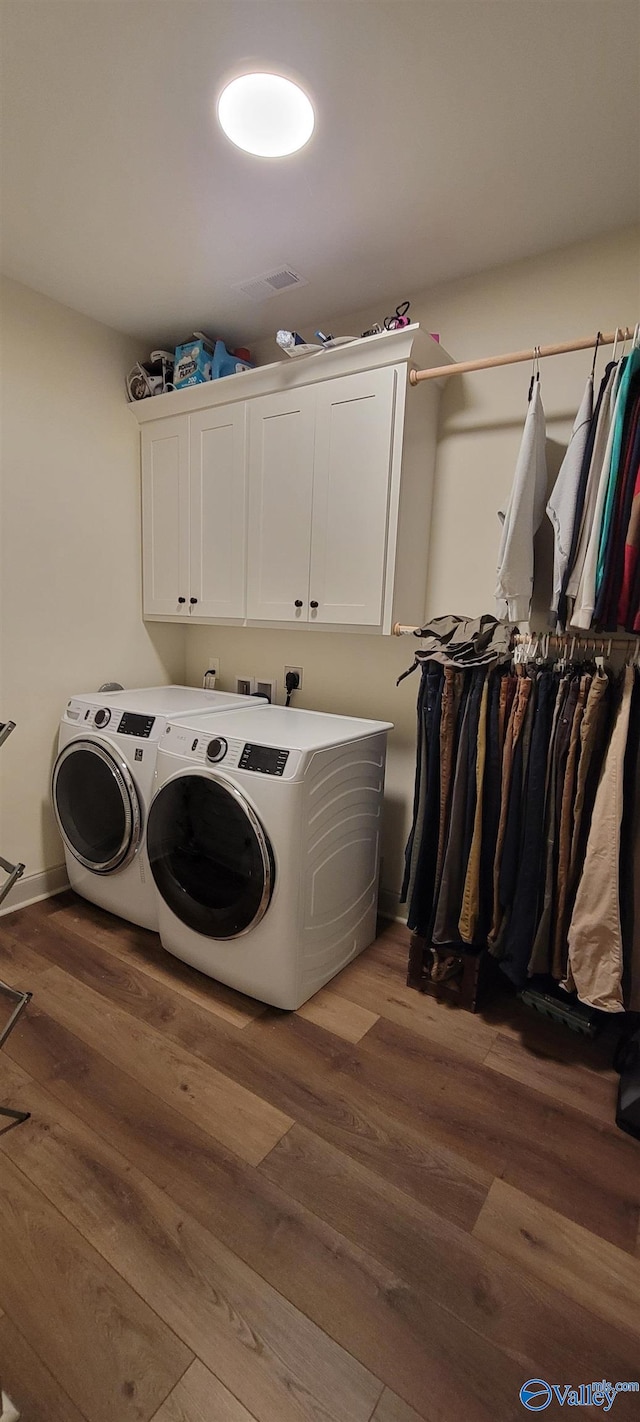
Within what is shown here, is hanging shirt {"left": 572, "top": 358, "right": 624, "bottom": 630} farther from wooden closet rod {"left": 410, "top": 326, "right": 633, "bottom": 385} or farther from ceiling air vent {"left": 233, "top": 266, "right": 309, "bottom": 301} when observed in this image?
ceiling air vent {"left": 233, "top": 266, "right": 309, "bottom": 301}

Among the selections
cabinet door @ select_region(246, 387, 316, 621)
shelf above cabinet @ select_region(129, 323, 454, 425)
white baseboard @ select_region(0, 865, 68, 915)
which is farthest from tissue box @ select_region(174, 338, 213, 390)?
white baseboard @ select_region(0, 865, 68, 915)

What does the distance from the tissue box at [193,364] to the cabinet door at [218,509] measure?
15 centimetres

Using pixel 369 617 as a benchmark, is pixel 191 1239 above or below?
below

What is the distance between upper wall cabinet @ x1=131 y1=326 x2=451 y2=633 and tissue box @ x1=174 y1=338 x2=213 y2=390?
82mm

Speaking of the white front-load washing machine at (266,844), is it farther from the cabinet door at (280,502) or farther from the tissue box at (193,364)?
the tissue box at (193,364)

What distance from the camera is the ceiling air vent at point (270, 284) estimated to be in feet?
6.36

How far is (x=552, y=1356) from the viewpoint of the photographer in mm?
945

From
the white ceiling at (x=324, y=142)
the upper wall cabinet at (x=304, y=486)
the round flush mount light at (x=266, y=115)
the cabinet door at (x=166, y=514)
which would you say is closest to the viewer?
the white ceiling at (x=324, y=142)

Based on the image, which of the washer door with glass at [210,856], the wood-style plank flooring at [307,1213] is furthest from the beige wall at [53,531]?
the wood-style plank flooring at [307,1213]

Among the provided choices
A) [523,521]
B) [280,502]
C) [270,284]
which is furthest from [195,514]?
[523,521]

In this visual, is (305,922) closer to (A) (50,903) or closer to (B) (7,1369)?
(B) (7,1369)

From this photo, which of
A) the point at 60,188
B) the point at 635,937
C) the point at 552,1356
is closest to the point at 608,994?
the point at 635,937

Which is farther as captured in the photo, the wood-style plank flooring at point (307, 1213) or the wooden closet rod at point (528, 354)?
the wooden closet rod at point (528, 354)

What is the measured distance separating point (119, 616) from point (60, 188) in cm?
149
